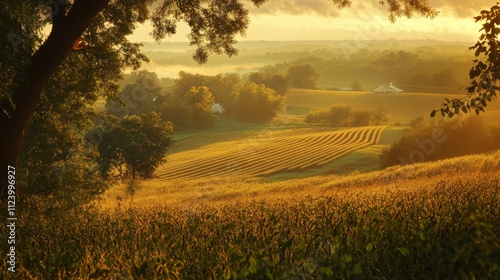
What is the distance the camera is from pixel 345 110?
131000 millimetres

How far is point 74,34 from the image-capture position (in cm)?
1104

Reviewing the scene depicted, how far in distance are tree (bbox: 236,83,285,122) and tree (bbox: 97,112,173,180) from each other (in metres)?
75.9

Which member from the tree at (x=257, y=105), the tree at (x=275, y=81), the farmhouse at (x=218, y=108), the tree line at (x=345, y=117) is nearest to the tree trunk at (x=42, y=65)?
the tree line at (x=345, y=117)

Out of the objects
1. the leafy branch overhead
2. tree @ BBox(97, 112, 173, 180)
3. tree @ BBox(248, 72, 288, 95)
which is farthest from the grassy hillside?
tree @ BBox(248, 72, 288, 95)

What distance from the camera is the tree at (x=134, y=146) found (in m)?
64.1

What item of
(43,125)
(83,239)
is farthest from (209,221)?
(43,125)

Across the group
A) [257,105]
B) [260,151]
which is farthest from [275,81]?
[260,151]

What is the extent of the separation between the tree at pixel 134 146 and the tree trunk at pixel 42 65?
52.1 metres

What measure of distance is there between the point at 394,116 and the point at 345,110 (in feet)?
59.1

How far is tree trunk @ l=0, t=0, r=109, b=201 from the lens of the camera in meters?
Answer: 11.0

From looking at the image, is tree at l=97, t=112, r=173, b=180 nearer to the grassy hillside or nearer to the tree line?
the grassy hillside

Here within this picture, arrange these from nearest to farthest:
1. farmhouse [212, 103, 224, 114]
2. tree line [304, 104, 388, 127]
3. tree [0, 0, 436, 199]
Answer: tree [0, 0, 436, 199]
tree line [304, 104, 388, 127]
farmhouse [212, 103, 224, 114]

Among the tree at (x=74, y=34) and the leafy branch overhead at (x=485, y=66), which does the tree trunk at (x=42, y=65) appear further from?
the leafy branch overhead at (x=485, y=66)

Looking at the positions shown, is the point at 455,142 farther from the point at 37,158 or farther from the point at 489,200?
the point at 489,200
